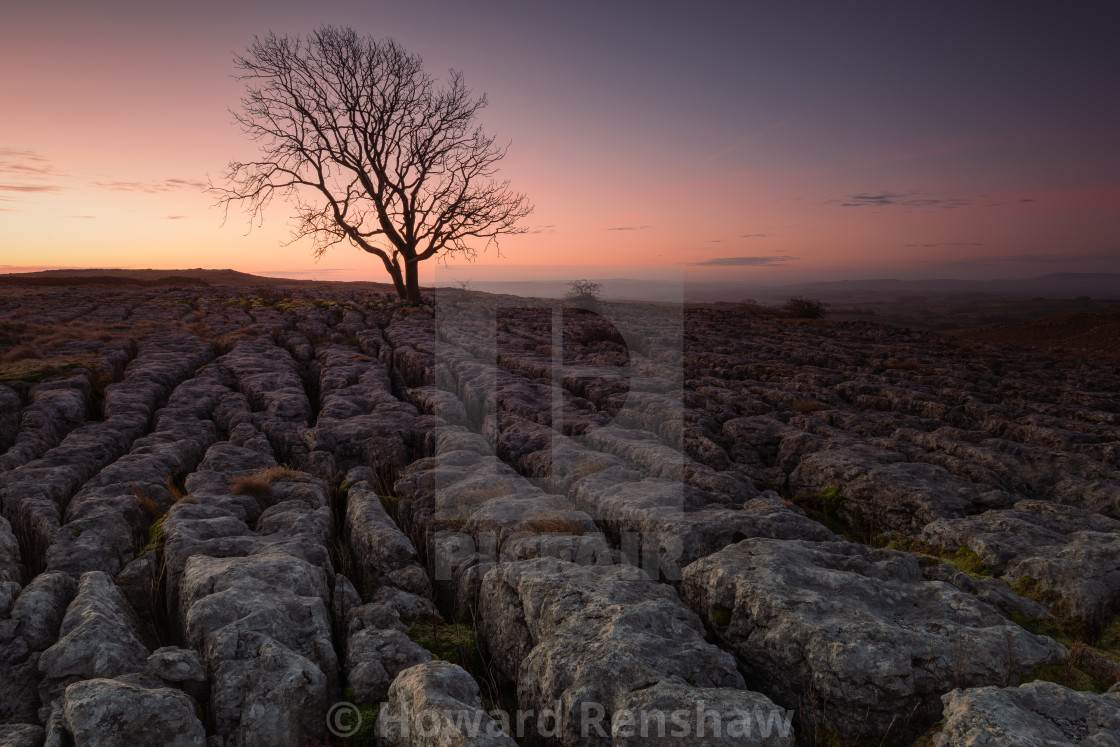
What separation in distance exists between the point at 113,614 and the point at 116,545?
8.14 ft

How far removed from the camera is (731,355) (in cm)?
2330

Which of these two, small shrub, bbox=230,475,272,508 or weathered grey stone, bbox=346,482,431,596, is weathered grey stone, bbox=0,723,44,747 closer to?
weathered grey stone, bbox=346,482,431,596

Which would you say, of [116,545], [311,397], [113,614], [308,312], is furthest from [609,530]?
[308,312]

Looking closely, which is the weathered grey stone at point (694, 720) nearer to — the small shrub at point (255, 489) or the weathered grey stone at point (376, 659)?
the weathered grey stone at point (376, 659)

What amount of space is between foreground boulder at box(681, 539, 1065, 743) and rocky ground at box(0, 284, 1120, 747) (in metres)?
0.03

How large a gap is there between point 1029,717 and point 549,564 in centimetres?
439

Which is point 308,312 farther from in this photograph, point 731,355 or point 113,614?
point 113,614

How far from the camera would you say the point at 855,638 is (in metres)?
5.02

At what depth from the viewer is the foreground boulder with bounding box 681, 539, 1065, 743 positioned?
4.75 meters

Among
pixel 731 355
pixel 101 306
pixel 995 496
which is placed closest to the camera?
pixel 995 496

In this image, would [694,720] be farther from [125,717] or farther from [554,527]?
[125,717]

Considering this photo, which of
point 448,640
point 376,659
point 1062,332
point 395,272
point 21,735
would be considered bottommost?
point 448,640

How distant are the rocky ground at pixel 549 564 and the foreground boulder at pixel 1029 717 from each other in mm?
22
